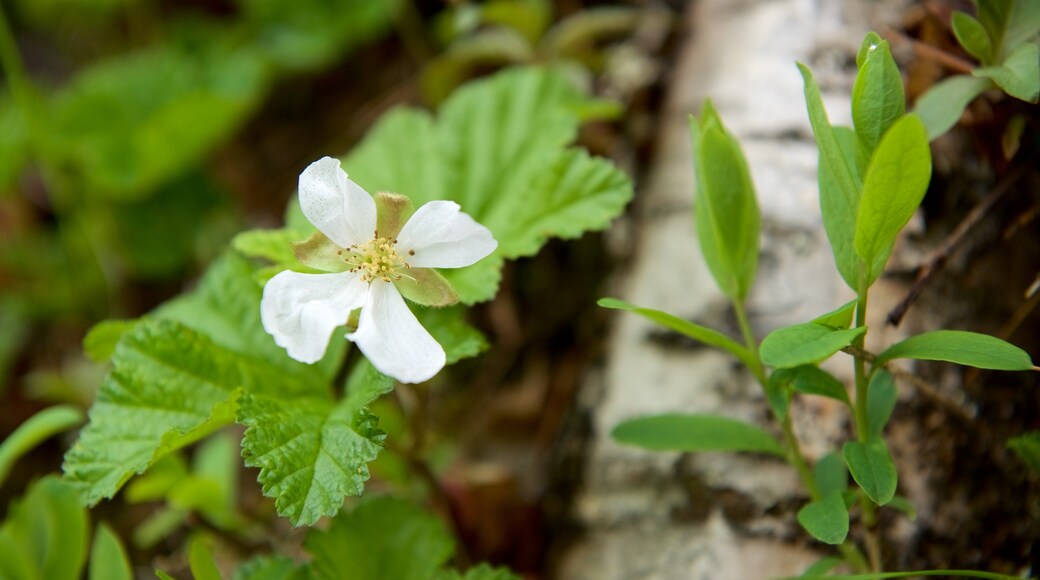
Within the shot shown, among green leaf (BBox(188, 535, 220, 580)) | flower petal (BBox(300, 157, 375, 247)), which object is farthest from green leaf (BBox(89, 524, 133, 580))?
flower petal (BBox(300, 157, 375, 247))

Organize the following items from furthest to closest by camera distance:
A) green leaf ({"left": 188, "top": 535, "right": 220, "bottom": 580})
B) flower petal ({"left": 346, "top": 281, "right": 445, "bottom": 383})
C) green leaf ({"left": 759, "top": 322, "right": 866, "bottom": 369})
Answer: green leaf ({"left": 188, "top": 535, "right": 220, "bottom": 580}) < flower petal ({"left": 346, "top": 281, "right": 445, "bottom": 383}) < green leaf ({"left": 759, "top": 322, "right": 866, "bottom": 369})

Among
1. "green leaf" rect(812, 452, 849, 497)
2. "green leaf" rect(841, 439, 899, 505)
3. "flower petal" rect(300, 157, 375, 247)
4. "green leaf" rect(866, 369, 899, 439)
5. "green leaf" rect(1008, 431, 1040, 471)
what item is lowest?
"green leaf" rect(1008, 431, 1040, 471)

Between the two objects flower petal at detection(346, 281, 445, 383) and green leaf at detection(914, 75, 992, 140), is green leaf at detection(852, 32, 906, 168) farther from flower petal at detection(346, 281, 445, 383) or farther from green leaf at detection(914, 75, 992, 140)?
flower petal at detection(346, 281, 445, 383)

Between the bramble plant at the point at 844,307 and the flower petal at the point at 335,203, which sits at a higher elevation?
the flower petal at the point at 335,203

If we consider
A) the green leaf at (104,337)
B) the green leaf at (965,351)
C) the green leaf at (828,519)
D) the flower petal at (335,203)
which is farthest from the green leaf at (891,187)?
the green leaf at (104,337)

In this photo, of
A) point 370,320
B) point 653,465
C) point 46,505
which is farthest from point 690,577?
point 46,505

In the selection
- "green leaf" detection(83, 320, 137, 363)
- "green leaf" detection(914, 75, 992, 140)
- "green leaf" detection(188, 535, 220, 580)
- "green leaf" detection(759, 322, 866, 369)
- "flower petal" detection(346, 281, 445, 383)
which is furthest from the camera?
"green leaf" detection(83, 320, 137, 363)

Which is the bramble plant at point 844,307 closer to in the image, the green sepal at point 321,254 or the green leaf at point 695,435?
the green leaf at point 695,435

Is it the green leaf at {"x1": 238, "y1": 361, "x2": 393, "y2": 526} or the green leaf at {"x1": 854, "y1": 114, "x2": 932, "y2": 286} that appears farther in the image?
the green leaf at {"x1": 238, "y1": 361, "x2": 393, "y2": 526}
